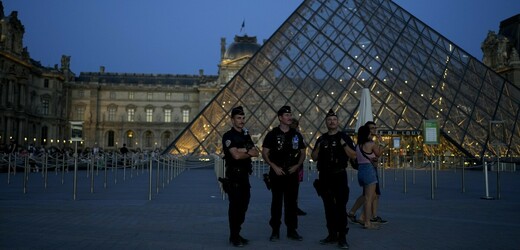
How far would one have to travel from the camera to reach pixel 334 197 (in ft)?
15.4

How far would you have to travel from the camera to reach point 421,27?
22.4 metres

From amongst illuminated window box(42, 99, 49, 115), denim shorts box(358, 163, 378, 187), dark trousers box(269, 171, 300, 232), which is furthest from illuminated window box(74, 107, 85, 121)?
dark trousers box(269, 171, 300, 232)

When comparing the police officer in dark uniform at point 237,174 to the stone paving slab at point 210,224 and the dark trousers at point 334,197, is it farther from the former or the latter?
the dark trousers at point 334,197

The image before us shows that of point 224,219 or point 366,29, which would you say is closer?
point 224,219

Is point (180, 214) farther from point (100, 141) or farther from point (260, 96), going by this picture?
point (100, 141)

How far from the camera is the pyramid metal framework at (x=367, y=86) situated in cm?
1889

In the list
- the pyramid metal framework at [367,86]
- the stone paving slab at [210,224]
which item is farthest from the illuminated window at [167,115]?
the stone paving slab at [210,224]

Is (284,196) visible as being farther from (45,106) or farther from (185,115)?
(185,115)

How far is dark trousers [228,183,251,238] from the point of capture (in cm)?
445

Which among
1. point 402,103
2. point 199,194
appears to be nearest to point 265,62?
point 402,103

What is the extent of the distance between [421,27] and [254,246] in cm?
2037

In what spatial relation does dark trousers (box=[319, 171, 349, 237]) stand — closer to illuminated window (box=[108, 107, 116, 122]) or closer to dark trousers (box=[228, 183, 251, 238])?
dark trousers (box=[228, 183, 251, 238])

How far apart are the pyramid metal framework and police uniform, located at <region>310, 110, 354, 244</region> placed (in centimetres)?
1382

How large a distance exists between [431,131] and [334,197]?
6333 mm
